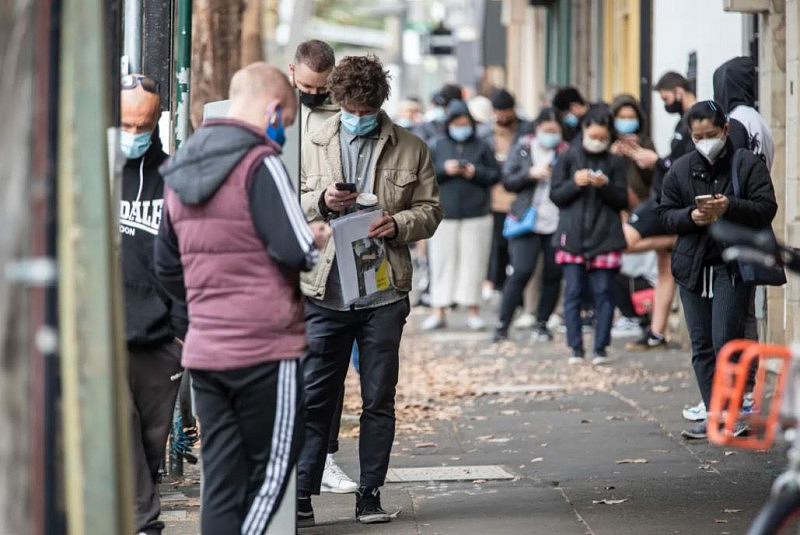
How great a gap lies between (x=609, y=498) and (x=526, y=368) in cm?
542

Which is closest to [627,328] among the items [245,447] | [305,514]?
[305,514]

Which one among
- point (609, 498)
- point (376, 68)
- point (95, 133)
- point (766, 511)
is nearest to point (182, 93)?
point (376, 68)

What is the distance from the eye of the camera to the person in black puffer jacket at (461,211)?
1523 cm

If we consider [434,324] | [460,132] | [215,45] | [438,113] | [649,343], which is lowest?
[434,324]

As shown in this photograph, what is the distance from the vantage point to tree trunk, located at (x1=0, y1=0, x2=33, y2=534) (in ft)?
13.9

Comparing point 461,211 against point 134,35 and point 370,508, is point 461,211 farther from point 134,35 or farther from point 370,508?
point 370,508

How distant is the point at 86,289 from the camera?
4359mm

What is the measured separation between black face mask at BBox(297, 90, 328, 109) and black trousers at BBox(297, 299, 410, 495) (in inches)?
39.4

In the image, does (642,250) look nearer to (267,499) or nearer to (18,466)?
(267,499)

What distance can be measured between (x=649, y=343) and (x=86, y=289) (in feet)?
32.5

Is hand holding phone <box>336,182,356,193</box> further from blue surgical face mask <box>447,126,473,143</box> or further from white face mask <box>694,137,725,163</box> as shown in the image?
blue surgical face mask <box>447,126,473,143</box>

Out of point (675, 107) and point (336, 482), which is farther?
point (675, 107)

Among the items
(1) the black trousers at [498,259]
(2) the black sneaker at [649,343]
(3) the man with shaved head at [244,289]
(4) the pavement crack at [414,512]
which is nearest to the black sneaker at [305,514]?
(4) the pavement crack at [414,512]

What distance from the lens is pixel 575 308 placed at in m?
12.8
